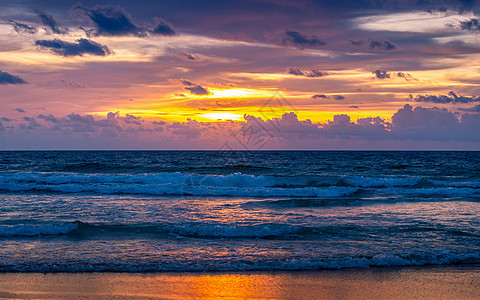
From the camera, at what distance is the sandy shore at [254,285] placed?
7461 mm

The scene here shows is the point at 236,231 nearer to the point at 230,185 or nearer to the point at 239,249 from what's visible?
the point at 239,249

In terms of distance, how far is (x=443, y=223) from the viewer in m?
14.2

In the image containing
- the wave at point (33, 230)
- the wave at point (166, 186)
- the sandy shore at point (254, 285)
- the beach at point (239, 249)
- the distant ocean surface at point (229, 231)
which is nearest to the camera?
the sandy shore at point (254, 285)

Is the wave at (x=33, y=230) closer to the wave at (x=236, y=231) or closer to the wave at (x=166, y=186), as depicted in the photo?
the wave at (x=236, y=231)

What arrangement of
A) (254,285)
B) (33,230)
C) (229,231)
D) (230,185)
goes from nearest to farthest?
(254,285)
(33,230)
(229,231)
(230,185)

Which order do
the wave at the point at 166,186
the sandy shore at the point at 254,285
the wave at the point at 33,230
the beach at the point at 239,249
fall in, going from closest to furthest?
the sandy shore at the point at 254,285
the beach at the point at 239,249
the wave at the point at 33,230
the wave at the point at 166,186

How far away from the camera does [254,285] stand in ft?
26.1

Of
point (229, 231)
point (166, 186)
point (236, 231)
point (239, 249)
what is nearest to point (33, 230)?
point (229, 231)

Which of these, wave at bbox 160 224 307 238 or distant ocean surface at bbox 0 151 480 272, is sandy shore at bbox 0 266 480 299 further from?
wave at bbox 160 224 307 238

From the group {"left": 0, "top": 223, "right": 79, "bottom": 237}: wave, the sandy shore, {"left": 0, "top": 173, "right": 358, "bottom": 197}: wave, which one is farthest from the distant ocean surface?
{"left": 0, "top": 173, "right": 358, "bottom": 197}: wave

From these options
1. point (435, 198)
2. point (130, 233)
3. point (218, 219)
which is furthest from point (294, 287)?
point (435, 198)

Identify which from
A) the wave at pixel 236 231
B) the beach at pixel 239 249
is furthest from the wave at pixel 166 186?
the wave at pixel 236 231

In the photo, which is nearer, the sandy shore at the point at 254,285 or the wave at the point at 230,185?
the sandy shore at the point at 254,285

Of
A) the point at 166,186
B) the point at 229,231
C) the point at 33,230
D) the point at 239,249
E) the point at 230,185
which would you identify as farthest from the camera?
the point at 230,185
